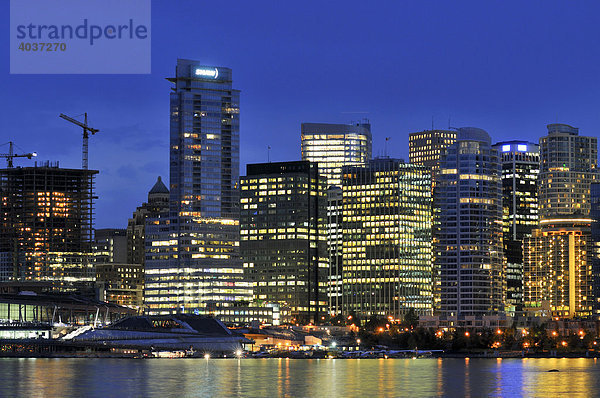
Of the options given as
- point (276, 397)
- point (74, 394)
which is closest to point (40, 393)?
point (74, 394)

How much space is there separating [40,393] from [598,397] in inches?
3449

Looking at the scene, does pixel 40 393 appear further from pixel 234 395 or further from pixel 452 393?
pixel 452 393

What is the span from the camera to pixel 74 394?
192 meters

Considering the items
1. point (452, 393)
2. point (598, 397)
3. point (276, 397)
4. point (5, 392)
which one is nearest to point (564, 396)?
point (598, 397)

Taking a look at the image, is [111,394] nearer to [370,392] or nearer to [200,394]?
[200,394]

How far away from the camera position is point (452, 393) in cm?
19812

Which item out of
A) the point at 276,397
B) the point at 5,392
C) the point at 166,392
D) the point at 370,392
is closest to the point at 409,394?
the point at 370,392

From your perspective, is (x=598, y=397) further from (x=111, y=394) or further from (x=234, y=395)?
(x=111, y=394)

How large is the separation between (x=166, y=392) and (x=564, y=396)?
63.5 metres

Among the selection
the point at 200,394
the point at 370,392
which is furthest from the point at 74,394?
the point at 370,392

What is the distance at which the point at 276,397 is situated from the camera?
7397 inches

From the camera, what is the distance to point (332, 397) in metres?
189

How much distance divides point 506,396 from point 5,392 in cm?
7992

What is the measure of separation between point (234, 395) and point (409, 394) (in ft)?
91.1
